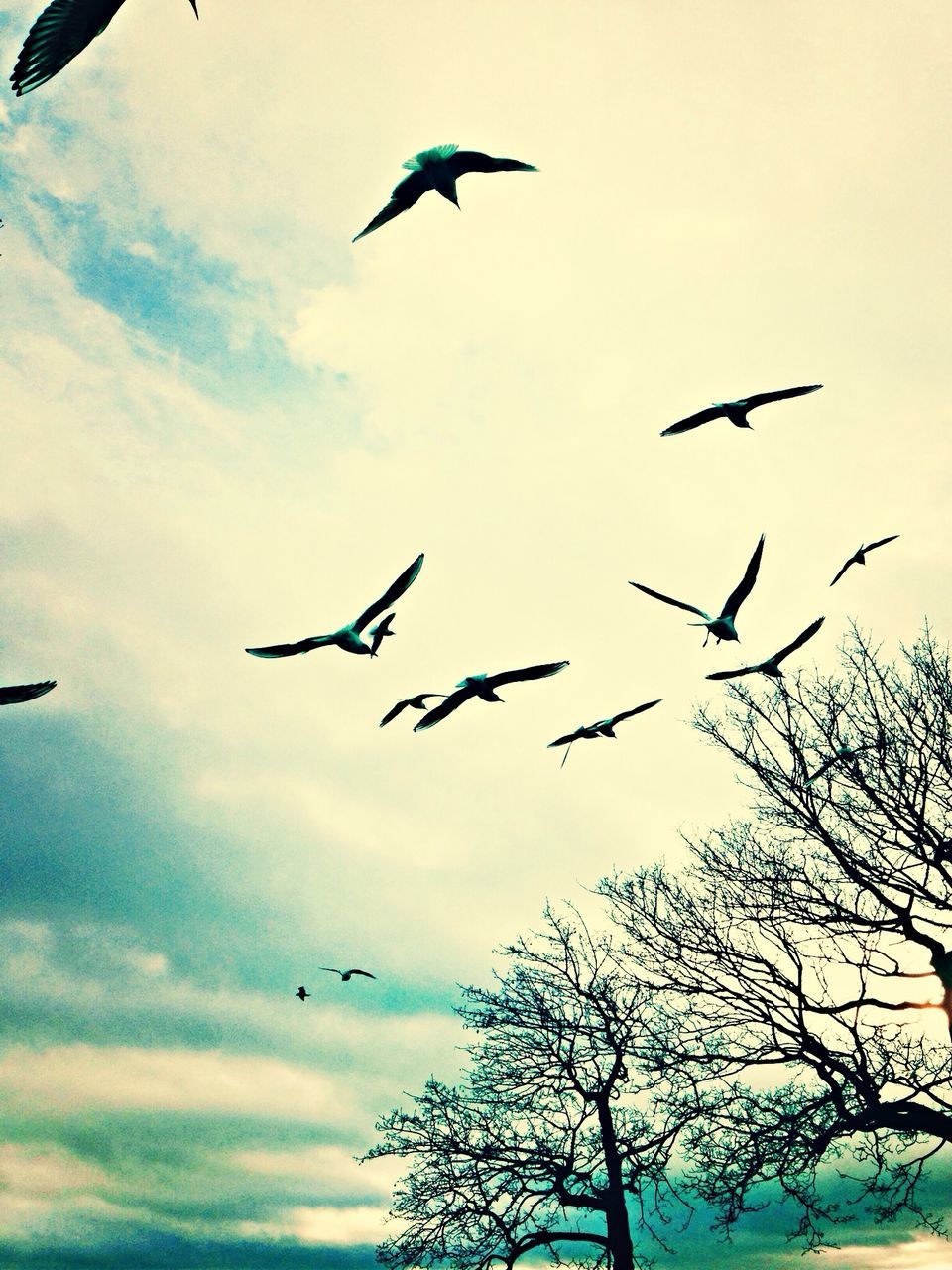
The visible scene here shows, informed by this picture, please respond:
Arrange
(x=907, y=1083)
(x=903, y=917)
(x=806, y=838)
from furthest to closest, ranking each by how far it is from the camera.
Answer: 1. (x=806, y=838)
2. (x=903, y=917)
3. (x=907, y=1083)

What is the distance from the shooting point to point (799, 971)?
37.4 ft

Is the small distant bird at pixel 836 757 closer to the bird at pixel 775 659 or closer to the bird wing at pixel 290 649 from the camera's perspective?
the bird at pixel 775 659

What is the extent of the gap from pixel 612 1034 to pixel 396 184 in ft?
43.1

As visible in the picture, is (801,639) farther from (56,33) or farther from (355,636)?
(56,33)

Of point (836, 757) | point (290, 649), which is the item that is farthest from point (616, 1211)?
point (290, 649)

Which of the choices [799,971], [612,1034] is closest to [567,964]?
[612,1034]

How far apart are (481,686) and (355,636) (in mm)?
989

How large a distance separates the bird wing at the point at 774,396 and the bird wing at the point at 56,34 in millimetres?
5004

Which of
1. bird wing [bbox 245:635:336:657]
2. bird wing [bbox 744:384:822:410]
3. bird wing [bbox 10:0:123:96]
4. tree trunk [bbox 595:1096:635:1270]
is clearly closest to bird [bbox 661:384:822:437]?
bird wing [bbox 744:384:822:410]

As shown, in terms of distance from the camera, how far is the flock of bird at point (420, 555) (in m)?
3.12

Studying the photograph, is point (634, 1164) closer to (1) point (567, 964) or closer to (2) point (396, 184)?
(1) point (567, 964)

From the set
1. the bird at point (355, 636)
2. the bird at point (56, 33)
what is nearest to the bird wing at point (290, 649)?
the bird at point (355, 636)

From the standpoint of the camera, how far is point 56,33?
10.2 feet

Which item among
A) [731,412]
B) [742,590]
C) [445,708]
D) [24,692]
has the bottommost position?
[24,692]
